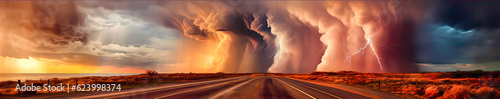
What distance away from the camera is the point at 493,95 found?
39.9 ft

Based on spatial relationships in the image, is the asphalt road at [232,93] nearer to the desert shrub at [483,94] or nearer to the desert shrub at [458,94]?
the desert shrub at [458,94]

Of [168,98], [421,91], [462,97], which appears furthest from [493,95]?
[168,98]

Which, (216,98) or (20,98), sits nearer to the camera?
(216,98)

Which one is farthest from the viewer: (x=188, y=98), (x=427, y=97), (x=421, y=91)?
(x=421, y=91)

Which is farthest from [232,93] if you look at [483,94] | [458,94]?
[483,94]

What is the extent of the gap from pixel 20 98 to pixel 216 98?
10.4 meters

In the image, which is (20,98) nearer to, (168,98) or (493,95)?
(168,98)

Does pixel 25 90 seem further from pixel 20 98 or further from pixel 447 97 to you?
pixel 447 97

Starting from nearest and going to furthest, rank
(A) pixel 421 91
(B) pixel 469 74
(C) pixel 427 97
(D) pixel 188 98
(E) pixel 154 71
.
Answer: (D) pixel 188 98, (C) pixel 427 97, (A) pixel 421 91, (B) pixel 469 74, (E) pixel 154 71

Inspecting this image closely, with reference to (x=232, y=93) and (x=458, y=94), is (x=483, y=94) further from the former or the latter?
(x=232, y=93)

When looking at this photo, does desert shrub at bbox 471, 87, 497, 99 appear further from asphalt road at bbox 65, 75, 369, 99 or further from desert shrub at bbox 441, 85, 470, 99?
asphalt road at bbox 65, 75, 369, 99

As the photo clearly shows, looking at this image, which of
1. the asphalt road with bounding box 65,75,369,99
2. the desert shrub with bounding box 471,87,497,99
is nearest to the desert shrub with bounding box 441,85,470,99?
the desert shrub with bounding box 471,87,497,99

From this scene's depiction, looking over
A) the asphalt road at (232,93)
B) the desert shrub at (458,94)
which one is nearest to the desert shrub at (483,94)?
the desert shrub at (458,94)

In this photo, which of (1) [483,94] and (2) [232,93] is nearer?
(1) [483,94]
